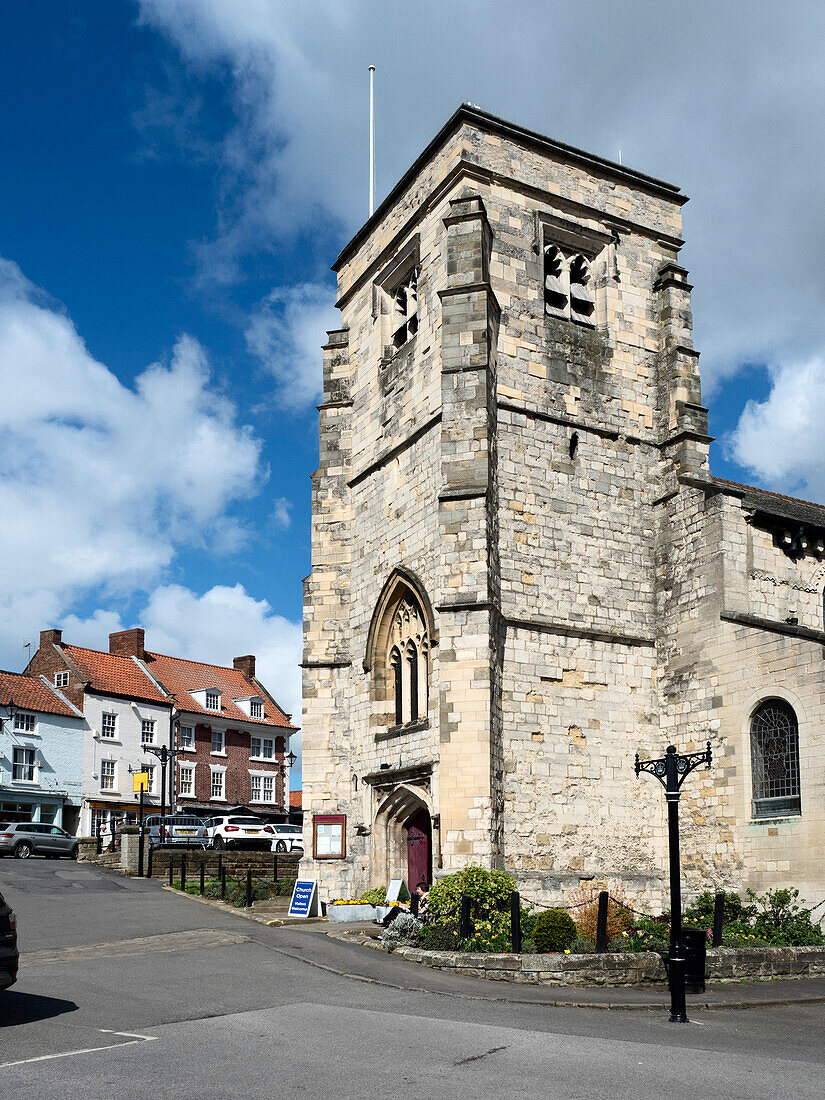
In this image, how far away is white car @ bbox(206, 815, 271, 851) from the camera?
36906 mm

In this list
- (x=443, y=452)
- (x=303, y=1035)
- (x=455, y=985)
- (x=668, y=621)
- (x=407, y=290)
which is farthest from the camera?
(x=407, y=290)

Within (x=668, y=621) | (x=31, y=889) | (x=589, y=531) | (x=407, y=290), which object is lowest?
(x=31, y=889)

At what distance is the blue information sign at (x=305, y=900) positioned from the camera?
20781 mm

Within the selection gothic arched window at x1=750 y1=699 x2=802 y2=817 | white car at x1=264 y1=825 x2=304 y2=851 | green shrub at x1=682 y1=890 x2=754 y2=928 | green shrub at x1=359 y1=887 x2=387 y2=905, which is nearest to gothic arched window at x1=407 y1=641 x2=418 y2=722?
green shrub at x1=359 y1=887 x2=387 y2=905

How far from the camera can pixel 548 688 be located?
66.0 ft

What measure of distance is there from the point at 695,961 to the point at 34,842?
1206 inches

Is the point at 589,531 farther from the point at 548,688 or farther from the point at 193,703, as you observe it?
the point at 193,703

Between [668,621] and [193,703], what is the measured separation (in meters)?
36.0

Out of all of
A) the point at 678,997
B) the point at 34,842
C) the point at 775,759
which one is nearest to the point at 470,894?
the point at 678,997

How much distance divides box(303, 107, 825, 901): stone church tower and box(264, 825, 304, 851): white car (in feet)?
48.5

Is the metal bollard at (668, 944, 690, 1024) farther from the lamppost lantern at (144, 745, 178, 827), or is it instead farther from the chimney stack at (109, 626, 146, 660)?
the chimney stack at (109, 626, 146, 660)

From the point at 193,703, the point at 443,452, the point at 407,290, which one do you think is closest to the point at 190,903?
the point at 443,452

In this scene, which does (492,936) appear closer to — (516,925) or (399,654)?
(516,925)

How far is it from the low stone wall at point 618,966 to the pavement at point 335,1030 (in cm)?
30
